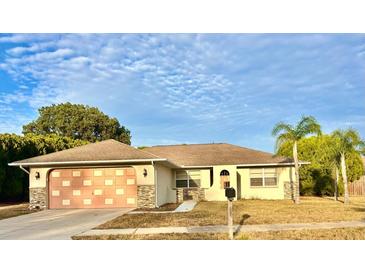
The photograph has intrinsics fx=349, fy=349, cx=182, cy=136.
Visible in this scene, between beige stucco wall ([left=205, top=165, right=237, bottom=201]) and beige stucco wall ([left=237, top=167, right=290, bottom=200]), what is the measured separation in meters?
0.94

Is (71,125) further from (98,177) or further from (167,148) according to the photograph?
(98,177)

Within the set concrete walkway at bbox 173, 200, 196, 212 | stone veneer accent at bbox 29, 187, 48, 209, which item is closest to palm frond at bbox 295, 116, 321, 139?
concrete walkway at bbox 173, 200, 196, 212

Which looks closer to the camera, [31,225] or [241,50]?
[31,225]

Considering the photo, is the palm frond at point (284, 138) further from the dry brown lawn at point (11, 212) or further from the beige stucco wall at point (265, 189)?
the dry brown lawn at point (11, 212)

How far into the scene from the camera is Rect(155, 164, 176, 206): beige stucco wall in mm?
17125

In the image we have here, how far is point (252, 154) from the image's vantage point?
73.3ft

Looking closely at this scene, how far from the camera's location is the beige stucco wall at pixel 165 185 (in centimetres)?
1712

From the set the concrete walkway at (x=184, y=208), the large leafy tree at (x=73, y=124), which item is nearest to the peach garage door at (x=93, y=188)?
the concrete walkway at (x=184, y=208)

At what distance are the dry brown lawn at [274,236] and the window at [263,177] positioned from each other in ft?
40.1

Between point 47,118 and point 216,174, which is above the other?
point 47,118

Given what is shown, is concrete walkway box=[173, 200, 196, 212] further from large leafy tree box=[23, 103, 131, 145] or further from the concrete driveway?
large leafy tree box=[23, 103, 131, 145]
